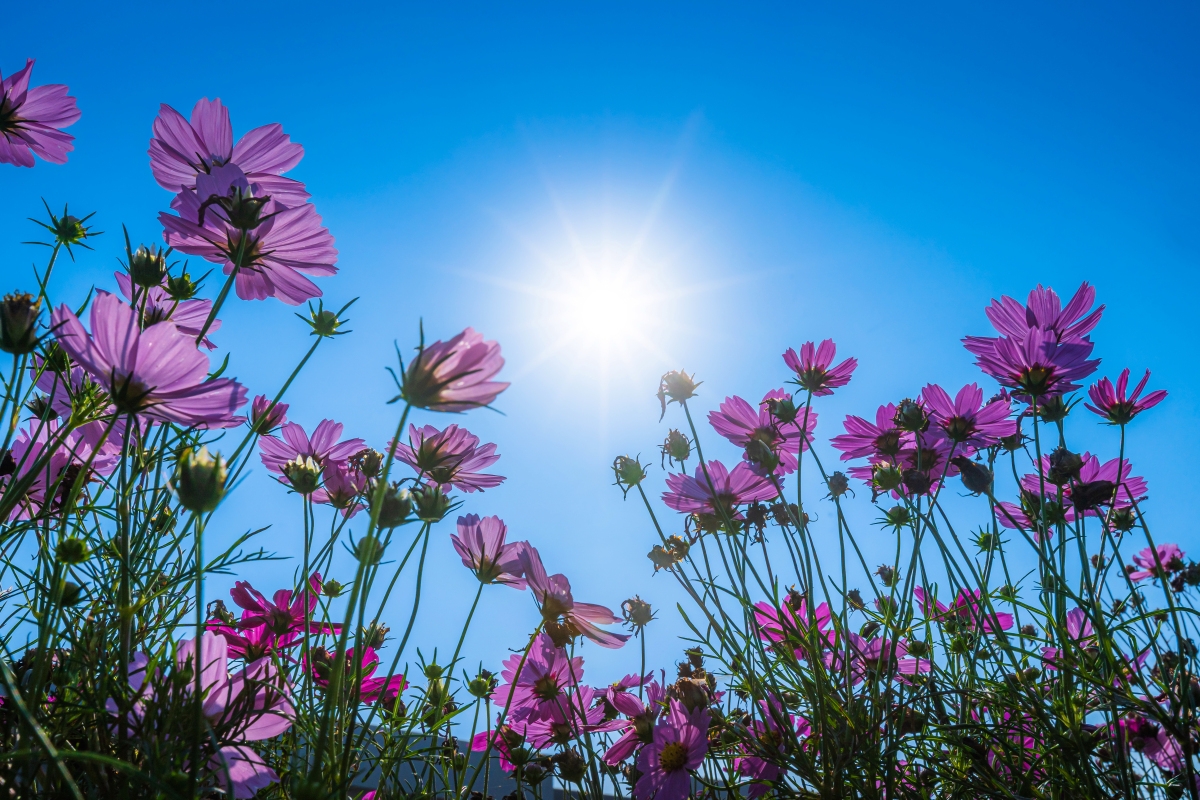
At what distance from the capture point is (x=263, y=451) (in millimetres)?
1086

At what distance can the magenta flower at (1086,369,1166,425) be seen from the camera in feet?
3.89

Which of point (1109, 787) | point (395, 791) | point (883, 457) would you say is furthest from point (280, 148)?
point (1109, 787)

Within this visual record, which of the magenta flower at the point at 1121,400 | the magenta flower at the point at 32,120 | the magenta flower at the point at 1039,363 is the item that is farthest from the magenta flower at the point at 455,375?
the magenta flower at the point at 1121,400

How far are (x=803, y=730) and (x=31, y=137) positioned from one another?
62.2 inches

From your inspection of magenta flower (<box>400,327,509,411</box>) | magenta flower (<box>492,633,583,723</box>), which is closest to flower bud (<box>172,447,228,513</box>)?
magenta flower (<box>400,327,509,411</box>)

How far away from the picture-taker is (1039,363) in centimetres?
99

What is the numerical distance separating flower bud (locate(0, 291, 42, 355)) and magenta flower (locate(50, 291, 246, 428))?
62 millimetres

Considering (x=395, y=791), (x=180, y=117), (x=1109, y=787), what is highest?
(x=180, y=117)

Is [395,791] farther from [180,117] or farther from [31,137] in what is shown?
[31,137]

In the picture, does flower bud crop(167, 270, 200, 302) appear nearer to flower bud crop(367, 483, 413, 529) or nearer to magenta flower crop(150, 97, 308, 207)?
magenta flower crop(150, 97, 308, 207)

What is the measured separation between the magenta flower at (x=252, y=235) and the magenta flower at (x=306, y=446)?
0.88 ft

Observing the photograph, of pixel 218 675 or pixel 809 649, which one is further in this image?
pixel 809 649

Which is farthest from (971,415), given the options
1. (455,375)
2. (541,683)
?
(455,375)

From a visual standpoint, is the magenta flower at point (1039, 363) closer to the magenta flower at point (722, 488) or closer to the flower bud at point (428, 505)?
the magenta flower at point (722, 488)
